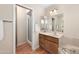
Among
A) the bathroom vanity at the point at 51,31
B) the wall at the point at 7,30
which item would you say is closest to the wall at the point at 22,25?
the wall at the point at 7,30

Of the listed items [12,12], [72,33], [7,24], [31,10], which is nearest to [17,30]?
[7,24]

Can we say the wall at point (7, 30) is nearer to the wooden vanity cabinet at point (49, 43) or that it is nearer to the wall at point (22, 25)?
the wall at point (22, 25)

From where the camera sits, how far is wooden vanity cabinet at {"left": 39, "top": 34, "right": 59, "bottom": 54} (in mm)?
1470

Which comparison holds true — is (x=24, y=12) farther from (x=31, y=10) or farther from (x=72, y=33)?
(x=72, y=33)

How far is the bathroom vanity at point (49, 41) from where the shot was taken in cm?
147

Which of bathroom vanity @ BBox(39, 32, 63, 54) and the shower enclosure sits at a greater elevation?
the shower enclosure

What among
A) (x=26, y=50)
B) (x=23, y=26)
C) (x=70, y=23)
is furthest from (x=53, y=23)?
(x=26, y=50)

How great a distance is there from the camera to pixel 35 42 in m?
1.53

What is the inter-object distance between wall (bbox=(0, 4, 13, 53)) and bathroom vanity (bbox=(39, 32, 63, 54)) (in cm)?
48

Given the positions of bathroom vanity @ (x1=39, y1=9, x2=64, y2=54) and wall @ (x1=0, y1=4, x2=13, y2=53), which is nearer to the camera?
wall @ (x1=0, y1=4, x2=13, y2=53)

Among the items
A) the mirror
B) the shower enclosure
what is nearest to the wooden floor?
the shower enclosure

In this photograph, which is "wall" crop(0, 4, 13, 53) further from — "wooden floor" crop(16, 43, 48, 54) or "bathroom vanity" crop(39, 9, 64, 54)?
"bathroom vanity" crop(39, 9, 64, 54)

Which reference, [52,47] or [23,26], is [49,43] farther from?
[23,26]
